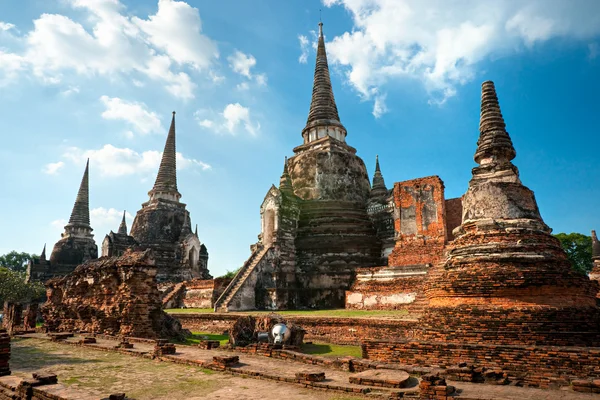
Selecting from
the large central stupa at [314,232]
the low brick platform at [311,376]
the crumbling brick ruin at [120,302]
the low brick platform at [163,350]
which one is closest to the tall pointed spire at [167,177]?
the large central stupa at [314,232]

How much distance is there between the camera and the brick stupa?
7926 mm

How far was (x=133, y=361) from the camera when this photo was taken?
8797 mm

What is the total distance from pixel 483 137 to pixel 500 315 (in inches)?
230

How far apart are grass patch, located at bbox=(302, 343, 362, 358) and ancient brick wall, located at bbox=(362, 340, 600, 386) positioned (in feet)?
7.07

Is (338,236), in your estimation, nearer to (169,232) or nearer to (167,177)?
(169,232)

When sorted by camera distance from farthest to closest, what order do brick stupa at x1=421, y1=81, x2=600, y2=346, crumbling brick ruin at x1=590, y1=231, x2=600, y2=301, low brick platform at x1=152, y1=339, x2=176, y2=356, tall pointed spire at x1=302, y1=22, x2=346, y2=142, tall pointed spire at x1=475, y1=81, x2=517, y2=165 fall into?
tall pointed spire at x1=302, y1=22, x2=346, y2=142
crumbling brick ruin at x1=590, y1=231, x2=600, y2=301
tall pointed spire at x1=475, y1=81, x2=517, y2=165
low brick platform at x1=152, y1=339, x2=176, y2=356
brick stupa at x1=421, y1=81, x2=600, y2=346

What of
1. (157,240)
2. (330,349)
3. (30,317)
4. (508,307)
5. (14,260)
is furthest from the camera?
(14,260)

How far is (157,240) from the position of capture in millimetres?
32062

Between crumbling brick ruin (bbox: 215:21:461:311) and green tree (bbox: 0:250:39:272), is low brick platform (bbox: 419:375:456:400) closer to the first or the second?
crumbling brick ruin (bbox: 215:21:461:311)

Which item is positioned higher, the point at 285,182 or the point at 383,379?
the point at 285,182

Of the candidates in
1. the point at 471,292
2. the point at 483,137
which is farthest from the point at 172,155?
the point at 471,292

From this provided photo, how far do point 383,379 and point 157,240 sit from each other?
2851cm

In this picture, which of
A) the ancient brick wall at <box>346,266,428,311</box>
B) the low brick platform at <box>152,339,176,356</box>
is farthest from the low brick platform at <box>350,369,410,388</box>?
the ancient brick wall at <box>346,266,428,311</box>

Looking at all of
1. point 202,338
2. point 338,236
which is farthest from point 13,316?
point 338,236
